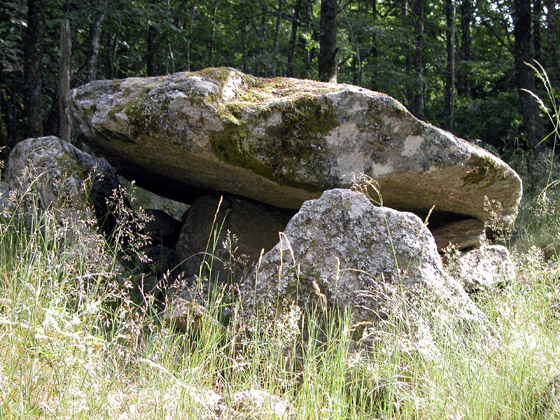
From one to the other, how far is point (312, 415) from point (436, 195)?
314cm

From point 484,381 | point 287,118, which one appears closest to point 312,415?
point 484,381

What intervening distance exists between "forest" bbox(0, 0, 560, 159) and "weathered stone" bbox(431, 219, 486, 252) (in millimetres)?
3681

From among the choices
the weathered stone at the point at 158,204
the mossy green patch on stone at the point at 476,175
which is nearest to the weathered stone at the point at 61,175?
the weathered stone at the point at 158,204

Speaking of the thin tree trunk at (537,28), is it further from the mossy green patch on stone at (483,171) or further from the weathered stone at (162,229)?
the weathered stone at (162,229)

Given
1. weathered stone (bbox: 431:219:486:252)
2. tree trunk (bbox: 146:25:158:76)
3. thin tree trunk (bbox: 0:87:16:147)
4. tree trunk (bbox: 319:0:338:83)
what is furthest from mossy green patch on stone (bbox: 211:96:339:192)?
tree trunk (bbox: 146:25:158:76)

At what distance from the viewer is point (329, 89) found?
4785 millimetres

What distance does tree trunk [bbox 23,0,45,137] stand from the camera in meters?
8.15

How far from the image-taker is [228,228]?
5316 millimetres

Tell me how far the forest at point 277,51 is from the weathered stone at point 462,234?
368 cm

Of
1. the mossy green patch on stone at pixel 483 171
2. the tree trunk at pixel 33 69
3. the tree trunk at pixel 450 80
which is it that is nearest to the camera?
the mossy green patch on stone at pixel 483 171

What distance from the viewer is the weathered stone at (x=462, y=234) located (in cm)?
512

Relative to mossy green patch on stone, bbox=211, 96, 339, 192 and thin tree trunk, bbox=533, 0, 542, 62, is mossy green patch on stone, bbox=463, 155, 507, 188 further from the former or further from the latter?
thin tree trunk, bbox=533, 0, 542, 62

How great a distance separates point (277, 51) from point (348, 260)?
1180 centimetres

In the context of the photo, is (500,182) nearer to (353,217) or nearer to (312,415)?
(353,217)
